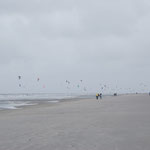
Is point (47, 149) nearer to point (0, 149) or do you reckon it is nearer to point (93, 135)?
point (0, 149)

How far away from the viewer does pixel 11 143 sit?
303 inches

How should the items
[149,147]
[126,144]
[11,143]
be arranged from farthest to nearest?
1. [11,143]
2. [126,144]
3. [149,147]

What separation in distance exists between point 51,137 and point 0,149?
2.29 m

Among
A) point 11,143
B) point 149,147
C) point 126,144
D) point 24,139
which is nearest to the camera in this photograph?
point 149,147

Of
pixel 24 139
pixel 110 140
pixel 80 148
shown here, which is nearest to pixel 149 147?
pixel 110 140

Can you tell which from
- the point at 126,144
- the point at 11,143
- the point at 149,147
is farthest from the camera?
the point at 11,143

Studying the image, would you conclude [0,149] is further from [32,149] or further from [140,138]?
[140,138]

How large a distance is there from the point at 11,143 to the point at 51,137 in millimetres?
1698

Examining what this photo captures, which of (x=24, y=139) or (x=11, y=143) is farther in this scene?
(x=24, y=139)

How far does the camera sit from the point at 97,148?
22.0ft

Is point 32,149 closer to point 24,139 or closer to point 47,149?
point 47,149

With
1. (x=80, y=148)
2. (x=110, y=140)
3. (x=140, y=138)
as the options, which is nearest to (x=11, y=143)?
(x=80, y=148)

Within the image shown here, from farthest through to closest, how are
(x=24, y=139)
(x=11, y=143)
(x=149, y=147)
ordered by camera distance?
(x=24, y=139) < (x=11, y=143) < (x=149, y=147)

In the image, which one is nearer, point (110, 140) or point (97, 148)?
point (97, 148)
